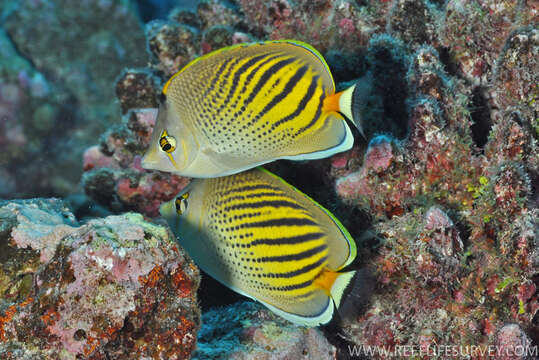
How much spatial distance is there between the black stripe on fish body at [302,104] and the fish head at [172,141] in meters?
0.49

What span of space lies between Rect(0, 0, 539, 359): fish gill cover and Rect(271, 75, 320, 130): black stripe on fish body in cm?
26

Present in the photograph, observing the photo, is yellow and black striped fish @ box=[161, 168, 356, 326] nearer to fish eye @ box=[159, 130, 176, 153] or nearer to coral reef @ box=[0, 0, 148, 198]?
fish eye @ box=[159, 130, 176, 153]

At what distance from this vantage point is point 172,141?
7.27 feet

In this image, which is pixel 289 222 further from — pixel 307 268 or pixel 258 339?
pixel 258 339

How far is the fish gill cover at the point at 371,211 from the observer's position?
5.56 ft

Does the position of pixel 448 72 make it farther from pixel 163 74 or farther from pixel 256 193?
pixel 163 74

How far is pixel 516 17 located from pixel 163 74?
3.53 m

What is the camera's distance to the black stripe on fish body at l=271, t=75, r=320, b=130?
2.15 metres

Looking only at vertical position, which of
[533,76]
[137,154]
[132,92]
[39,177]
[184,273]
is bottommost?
[39,177]

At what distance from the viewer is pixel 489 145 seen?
2914 mm

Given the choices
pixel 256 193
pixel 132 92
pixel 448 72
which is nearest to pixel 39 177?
pixel 132 92

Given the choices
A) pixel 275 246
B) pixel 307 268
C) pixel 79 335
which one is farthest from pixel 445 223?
pixel 79 335

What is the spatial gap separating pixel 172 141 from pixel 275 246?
82 centimetres

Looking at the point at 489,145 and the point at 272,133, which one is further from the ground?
the point at 272,133
